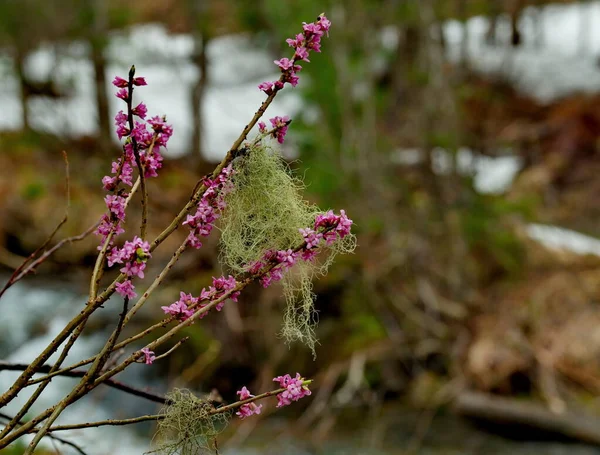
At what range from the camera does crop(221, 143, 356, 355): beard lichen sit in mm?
1188

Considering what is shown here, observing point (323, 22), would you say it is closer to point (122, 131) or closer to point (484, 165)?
point (122, 131)

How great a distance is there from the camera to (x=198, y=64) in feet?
38.7

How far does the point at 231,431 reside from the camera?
6.28 meters

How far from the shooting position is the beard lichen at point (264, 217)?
1188 mm

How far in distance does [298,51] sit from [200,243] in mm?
379

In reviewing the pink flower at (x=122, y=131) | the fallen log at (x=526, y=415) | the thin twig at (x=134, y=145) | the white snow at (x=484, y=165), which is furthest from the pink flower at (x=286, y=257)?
the white snow at (x=484, y=165)

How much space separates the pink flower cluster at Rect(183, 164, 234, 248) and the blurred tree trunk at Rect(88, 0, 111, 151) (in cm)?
1018

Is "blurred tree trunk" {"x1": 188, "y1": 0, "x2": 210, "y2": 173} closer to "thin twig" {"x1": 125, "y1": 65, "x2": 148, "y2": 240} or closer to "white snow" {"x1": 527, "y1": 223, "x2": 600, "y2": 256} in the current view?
"white snow" {"x1": 527, "y1": 223, "x2": 600, "y2": 256}

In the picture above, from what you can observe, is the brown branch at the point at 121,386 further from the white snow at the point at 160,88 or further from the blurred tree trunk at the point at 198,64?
the blurred tree trunk at the point at 198,64

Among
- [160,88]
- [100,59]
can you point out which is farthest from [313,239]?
[160,88]

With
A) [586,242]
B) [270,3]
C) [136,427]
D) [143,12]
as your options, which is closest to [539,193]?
[586,242]

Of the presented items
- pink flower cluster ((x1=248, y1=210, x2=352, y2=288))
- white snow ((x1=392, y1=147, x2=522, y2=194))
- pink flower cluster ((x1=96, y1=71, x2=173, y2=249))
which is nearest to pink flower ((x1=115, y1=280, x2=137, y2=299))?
pink flower cluster ((x1=96, y1=71, x2=173, y2=249))

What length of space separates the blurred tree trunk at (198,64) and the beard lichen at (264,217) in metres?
10.5

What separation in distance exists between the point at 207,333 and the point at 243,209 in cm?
635
